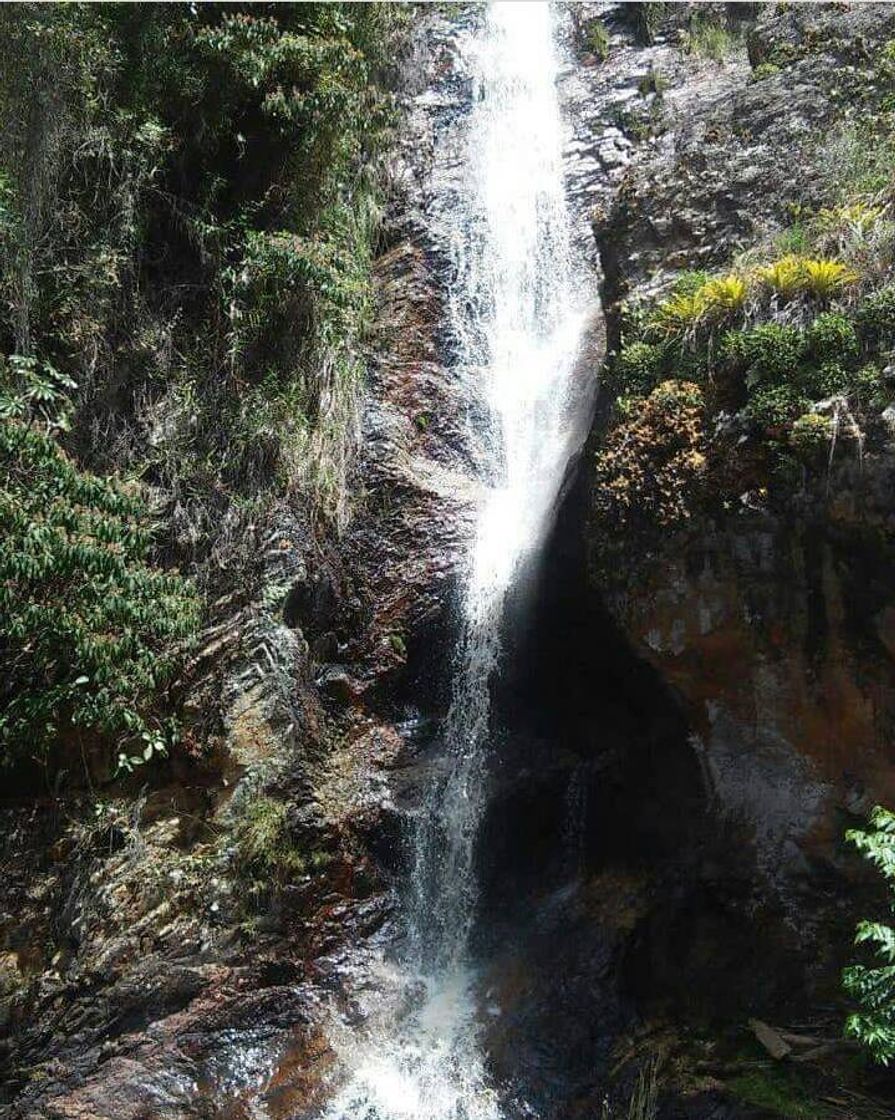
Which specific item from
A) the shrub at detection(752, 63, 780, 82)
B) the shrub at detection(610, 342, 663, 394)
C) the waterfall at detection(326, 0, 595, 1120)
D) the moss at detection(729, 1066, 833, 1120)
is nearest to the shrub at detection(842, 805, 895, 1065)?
the moss at detection(729, 1066, 833, 1120)

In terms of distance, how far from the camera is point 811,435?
676cm

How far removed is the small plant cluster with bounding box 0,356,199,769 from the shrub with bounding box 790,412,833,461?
16.1 feet

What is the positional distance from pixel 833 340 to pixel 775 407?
686 millimetres

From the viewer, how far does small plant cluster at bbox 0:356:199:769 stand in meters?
6.18

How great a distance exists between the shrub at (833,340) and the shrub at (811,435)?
0.55m

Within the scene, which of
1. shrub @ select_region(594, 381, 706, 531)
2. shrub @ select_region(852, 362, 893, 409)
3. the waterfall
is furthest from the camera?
shrub @ select_region(594, 381, 706, 531)

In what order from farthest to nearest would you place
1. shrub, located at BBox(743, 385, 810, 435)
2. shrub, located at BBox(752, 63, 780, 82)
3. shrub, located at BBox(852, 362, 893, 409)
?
shrub, located at BBox(752, 63, 780, 82) < shrub, located at BBox(743, 385, 810, 435) < shrub, located at BBox(852, 362, 893, 409)

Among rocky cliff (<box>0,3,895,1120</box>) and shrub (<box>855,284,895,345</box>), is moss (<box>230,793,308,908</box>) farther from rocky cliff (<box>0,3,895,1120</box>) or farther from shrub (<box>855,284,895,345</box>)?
shrub (<box>855,284,895,345</box>)

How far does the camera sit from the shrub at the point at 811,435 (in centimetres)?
672

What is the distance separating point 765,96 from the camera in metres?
10.5

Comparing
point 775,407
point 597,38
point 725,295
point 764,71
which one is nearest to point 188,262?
point 725,295

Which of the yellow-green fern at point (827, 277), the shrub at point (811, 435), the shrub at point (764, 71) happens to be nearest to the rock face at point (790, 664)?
the shrub at point (811, 435)

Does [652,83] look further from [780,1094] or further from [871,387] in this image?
[780,1094]

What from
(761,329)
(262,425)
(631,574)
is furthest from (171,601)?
(761,329)
